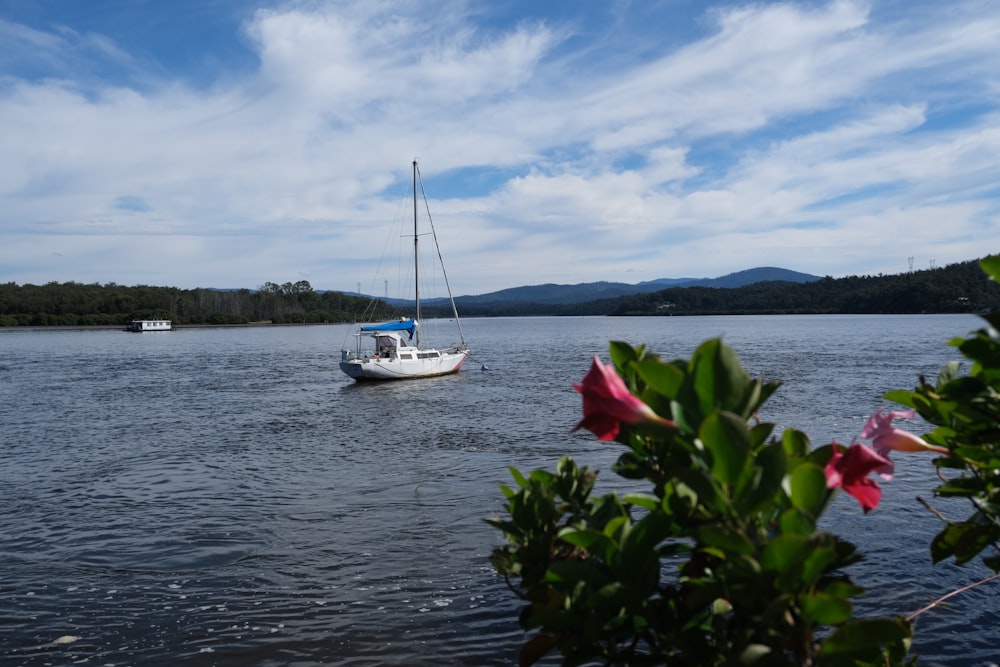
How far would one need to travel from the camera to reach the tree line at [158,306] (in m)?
135

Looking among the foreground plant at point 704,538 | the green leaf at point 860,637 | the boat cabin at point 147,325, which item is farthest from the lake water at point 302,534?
the boat cabin at point 147,325

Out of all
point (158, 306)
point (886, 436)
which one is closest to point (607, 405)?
point (886, 436)

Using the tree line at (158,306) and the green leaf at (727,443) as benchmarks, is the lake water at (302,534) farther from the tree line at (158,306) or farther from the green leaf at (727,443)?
the tree line at (158,306)

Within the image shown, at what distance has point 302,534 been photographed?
9.17 meters

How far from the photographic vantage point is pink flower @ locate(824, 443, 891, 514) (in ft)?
4.26

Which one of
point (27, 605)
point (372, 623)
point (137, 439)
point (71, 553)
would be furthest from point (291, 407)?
point (372, 623)

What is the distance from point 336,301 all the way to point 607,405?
182 m

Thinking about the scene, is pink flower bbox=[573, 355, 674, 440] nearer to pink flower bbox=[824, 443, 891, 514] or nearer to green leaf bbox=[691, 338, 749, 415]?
green leaf bbox=[691, 338, 749, 415]

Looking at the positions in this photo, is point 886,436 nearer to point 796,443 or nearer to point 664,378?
point 796,443

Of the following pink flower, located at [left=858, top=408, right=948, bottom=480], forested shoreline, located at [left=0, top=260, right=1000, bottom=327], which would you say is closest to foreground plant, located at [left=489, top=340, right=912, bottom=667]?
pink flower, located at [left=858, top=408, right=948, bottom=480]

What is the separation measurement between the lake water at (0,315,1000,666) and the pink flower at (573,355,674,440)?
4168 millimetres

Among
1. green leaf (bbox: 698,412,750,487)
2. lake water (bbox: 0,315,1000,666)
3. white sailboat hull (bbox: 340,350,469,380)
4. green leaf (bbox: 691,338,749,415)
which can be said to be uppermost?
green leaf (bbox: 691,338,749,415)

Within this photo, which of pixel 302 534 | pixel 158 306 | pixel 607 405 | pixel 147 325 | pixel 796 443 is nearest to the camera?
pixel 607 405

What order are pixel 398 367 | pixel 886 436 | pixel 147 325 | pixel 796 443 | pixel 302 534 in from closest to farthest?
pixel 796 443, pixel 886 436, pixel 302 534, pixel 398 367, pixel 147 325
